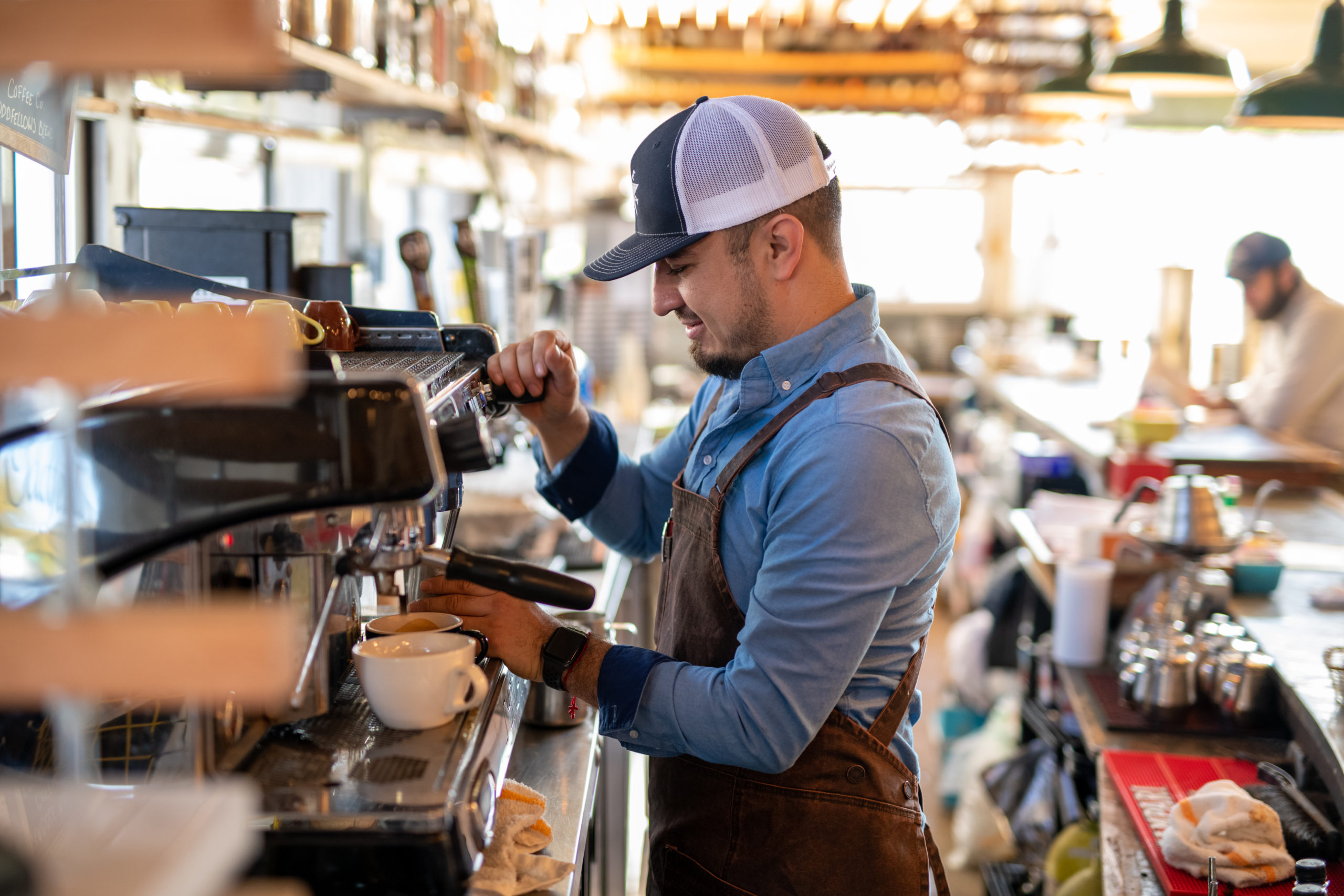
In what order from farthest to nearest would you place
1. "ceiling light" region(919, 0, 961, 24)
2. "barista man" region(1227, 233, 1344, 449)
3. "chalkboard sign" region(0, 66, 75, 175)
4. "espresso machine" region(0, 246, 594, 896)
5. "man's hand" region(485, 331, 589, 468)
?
"ceiling light" region(919, 0, 961, 24) < "barista man" region(1227, 233, 1344, 449) < "man's hand" region(485, 331, 589, 468) < "chalkboard sign" region(0, 66, 75, 175) < "espresso machine" region(0, 246, 594, 896)

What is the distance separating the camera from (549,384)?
1.82m

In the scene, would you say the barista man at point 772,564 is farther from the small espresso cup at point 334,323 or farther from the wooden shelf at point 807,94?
the wooden shelf at point 807,94

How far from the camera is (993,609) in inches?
170

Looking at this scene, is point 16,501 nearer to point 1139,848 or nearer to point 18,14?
point 18,14

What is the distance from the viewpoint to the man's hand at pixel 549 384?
5.62 ft

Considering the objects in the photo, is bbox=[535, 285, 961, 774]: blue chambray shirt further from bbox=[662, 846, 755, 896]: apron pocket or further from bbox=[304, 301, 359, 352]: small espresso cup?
bbox=[304, 301, 359, 352]: small espresso cup

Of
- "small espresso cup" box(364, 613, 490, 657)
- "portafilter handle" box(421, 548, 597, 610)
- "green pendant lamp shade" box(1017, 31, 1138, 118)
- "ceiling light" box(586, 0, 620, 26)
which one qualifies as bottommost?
"small espresso cup" box(364, 613, 490, 657)

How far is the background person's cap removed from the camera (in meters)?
4.98

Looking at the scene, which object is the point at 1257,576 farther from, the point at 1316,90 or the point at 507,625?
the point at 507,625

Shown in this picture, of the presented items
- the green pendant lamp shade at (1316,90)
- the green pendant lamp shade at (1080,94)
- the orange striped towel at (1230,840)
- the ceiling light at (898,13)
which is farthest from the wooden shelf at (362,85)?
the ceiling light at (898,13)

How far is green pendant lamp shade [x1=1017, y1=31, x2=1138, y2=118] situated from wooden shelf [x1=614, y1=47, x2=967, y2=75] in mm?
1782

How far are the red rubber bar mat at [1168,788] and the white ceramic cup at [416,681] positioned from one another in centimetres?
121

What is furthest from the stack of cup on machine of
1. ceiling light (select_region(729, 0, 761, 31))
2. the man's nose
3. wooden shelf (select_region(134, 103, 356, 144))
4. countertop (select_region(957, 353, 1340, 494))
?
ceiling light (select_region(729, 0, 761, 31))

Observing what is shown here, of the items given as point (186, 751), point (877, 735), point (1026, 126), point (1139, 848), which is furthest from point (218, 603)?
point (1026, 126)
